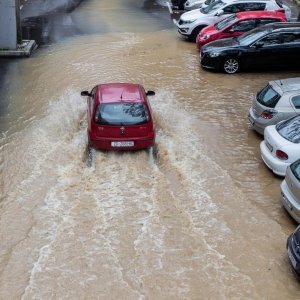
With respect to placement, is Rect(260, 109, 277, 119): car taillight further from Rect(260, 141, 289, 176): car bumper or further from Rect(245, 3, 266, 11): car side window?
Rect(245, 3, 266, 11): car side window

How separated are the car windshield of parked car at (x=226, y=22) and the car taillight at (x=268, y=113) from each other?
899cm

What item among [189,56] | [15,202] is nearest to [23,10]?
[189,56]

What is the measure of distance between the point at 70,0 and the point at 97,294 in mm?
28589

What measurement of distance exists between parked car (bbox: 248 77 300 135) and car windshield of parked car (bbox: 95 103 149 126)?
2926mm

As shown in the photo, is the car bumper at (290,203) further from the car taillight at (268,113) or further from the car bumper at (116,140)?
the car bumper at (116,140)

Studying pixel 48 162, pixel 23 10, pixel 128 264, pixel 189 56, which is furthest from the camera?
pixel 23 10

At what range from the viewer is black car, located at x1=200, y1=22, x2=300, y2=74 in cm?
1881

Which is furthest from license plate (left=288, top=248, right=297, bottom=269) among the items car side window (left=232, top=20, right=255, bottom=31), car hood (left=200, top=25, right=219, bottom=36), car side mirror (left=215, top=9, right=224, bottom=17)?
car side mirror (left=215, top=9, right=224, bottom=17)

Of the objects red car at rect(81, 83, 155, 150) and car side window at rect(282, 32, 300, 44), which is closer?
red car at rect(81, 83, 155, 150)

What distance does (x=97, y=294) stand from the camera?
8.31 meters

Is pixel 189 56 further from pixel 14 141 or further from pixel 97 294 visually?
pixel 97 294

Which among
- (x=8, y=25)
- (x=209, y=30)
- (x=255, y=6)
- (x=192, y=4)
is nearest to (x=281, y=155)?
(x=209, y=30)

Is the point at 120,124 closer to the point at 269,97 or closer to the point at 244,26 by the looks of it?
the point at 269,97

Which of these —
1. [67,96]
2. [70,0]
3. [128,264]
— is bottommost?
[70,0]
